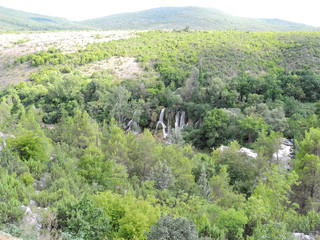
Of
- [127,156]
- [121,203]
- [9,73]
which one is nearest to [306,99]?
[127,156]

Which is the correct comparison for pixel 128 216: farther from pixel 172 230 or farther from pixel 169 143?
pixel 169 143

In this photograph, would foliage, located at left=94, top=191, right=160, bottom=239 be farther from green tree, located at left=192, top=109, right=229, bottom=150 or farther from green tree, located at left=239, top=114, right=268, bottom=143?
green tree, located at left=192, top=109, right=229, bottom=150

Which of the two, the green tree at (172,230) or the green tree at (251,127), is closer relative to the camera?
the green tree at (172,230)

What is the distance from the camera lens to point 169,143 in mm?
36375

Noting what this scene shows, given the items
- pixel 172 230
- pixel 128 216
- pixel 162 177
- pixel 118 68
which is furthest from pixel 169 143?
pixel 118 68

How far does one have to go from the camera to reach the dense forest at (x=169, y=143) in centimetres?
1233

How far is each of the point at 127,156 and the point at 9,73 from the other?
2188 inches

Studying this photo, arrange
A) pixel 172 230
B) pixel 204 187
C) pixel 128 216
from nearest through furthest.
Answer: pixel 172 230 < pixel 128 216 < pixel 204 187

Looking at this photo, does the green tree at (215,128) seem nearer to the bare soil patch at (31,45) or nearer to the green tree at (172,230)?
the green tree at (172,230)

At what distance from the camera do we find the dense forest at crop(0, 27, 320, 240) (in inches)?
485

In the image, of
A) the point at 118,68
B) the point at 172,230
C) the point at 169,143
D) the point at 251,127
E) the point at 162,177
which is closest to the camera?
the point at 172,230

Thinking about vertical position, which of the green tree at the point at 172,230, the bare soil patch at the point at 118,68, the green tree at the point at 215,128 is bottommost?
the green tree at the point at 215,128

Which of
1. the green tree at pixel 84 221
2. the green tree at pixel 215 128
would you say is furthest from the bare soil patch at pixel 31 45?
the green tree at pixel 84 221

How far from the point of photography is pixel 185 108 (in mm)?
46562
